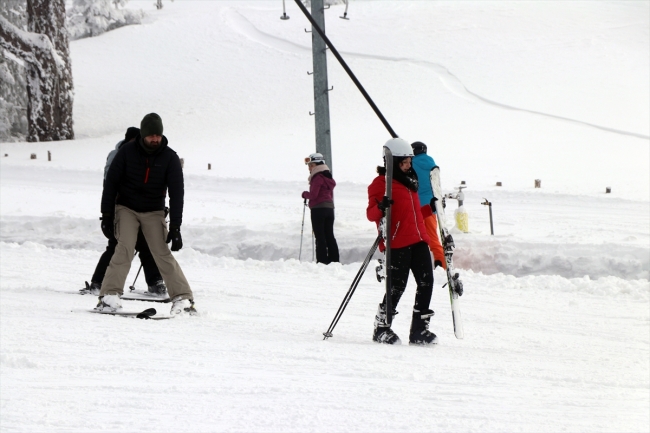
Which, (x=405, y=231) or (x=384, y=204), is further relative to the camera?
(x=405, y=231)

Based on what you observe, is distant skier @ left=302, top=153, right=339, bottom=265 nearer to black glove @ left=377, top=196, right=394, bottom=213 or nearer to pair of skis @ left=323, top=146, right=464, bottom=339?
pair of skis @ left=323, top=146, right=464, bottom=339

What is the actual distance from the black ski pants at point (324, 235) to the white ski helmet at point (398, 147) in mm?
5638

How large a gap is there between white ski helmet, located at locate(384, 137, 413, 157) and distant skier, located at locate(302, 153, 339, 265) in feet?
17.6

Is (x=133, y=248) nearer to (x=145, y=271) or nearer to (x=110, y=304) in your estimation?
(x=110, y=304)

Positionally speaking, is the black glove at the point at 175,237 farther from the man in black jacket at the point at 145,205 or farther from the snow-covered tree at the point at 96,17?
the snow-covered tree at the point at 96,17

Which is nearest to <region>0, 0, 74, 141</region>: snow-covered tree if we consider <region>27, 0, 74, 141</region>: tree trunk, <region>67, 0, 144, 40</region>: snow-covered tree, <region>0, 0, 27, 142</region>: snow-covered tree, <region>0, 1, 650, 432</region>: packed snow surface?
<region>27, 0, 74, 141</region>: tree trunk

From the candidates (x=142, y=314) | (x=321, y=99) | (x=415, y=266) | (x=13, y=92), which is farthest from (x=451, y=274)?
(x=13, y=92)

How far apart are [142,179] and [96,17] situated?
160 ft

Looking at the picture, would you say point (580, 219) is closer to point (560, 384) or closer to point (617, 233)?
point (617, 233)

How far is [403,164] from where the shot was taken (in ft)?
22.9

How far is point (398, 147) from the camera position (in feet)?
22.6

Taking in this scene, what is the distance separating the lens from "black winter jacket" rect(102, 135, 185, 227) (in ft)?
24.7

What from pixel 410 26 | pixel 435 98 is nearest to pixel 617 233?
pixel 435 98

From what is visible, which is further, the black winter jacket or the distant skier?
the distant skier
